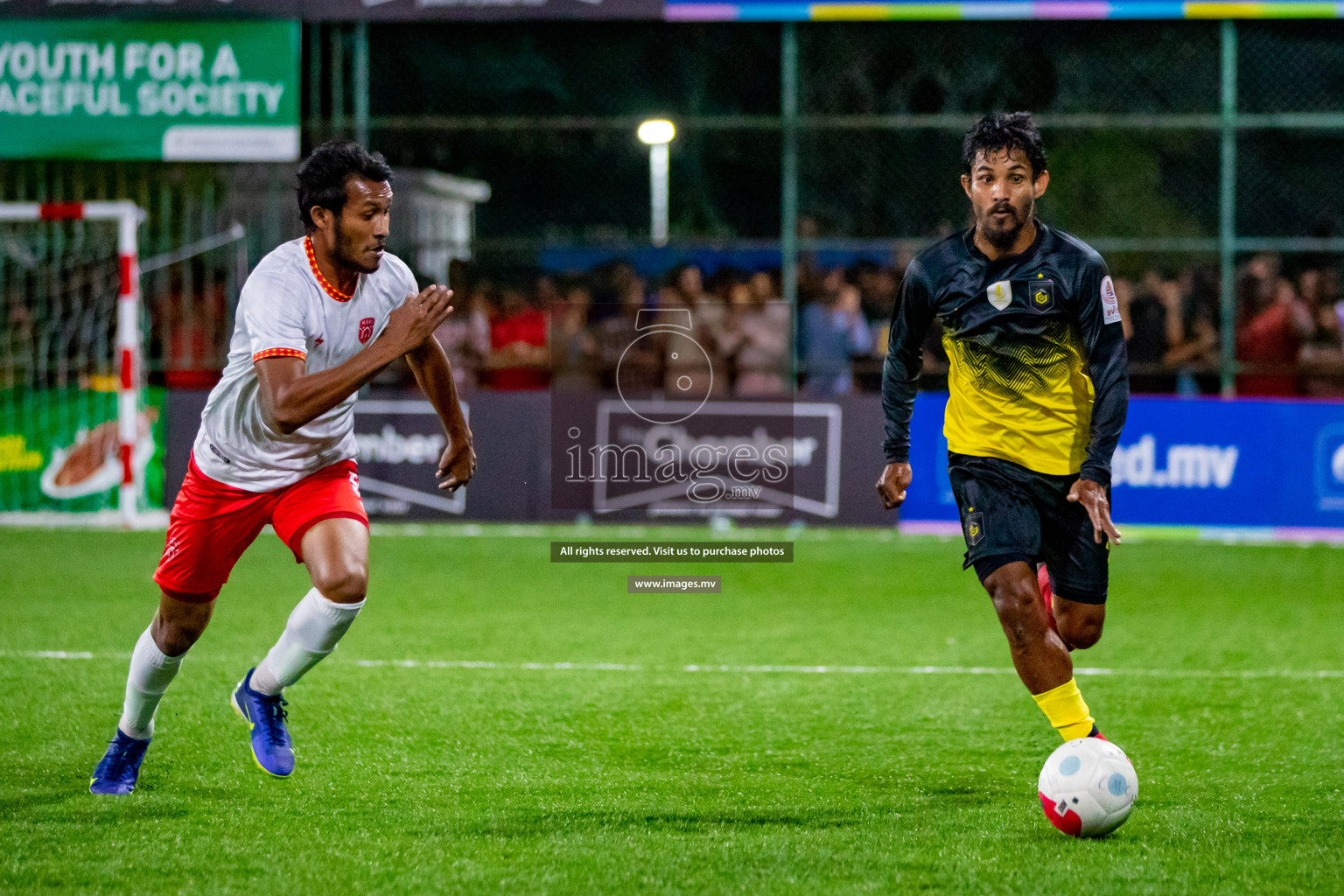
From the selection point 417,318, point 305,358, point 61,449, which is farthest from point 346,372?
point 61,449

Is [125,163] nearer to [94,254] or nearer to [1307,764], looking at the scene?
[94,254]

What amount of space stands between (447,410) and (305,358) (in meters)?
0.62

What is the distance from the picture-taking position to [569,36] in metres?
20.4

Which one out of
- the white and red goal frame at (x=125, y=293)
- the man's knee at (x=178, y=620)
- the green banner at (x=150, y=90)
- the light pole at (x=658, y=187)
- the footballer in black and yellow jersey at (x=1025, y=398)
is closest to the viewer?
the footballer in black and yellow jersey at (x=1025, y=398)

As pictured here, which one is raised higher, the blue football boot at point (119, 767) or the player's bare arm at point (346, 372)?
the player's bare arm at point (346, 372)

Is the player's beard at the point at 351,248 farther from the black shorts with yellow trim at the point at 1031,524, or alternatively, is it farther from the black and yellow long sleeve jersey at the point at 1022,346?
the black shorts with yellow trim at the point at 1031,524

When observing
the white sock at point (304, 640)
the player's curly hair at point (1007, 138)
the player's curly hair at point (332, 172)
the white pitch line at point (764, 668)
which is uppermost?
the player's curly hair at point (1007, 138)

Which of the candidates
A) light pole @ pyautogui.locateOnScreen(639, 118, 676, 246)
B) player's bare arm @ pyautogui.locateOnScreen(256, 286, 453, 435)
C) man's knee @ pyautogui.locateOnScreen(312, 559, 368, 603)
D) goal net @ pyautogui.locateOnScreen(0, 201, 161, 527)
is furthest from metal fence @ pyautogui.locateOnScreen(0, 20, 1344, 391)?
player's bare arm @ pyautogui.locateOnScreen(256, 286, 453, 435)

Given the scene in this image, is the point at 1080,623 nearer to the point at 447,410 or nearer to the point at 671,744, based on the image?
the point at 671,744

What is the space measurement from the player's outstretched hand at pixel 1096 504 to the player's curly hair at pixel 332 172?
7.50 feet

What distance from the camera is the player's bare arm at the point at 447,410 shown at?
17.2ft

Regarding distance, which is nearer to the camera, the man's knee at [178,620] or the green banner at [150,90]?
the man's knee at [178,620]

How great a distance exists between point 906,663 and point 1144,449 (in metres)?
5.99

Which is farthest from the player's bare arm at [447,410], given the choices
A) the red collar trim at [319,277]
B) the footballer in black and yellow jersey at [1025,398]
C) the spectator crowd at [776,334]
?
the spectator crowd at [776,334]
